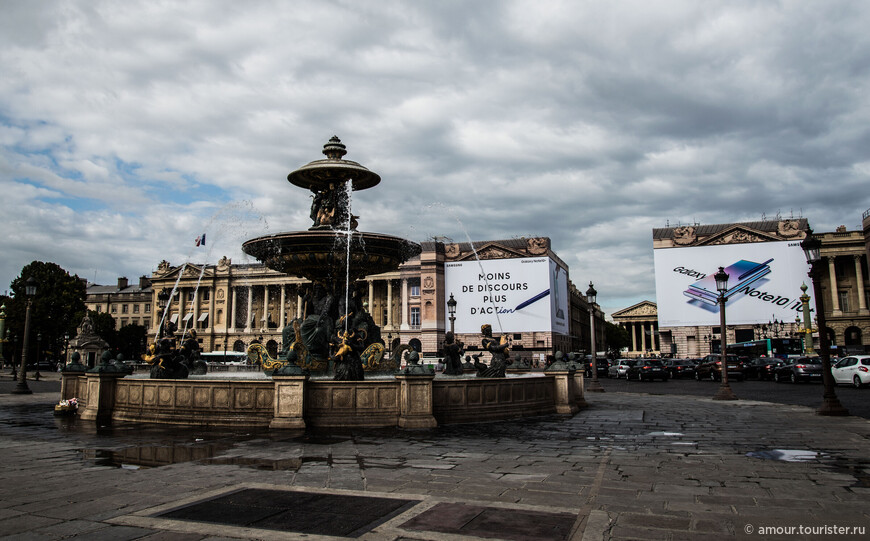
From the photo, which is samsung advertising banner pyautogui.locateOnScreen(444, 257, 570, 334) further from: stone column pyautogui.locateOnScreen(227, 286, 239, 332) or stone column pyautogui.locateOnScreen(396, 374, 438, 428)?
stone column pyautogui.locateOnScreen(396, 374, 438, 428)

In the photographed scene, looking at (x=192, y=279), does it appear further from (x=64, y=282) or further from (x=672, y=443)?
(x=672, y=443)

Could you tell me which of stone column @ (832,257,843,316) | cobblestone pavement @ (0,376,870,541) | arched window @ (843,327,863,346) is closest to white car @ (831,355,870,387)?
cobblestone pavement @ (0,376,870,541)

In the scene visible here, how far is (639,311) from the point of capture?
143000mm

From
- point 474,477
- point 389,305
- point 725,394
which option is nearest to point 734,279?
point 389,305

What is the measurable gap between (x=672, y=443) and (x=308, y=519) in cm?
670

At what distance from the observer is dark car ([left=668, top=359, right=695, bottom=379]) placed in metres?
45.8

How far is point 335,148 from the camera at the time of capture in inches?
752

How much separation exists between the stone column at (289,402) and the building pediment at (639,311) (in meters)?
139

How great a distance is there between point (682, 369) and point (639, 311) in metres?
101

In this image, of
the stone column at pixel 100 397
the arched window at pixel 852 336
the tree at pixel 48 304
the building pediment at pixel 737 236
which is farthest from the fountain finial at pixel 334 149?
the arched window at pixel 852 336

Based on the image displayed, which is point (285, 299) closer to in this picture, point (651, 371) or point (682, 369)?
point (682, 369)

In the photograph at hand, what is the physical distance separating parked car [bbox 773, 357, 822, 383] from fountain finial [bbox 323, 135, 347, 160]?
85.4ft

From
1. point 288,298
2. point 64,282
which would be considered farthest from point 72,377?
point 288,298

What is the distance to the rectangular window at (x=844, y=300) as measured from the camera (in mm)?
83188
